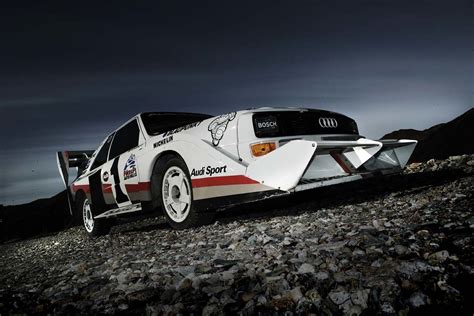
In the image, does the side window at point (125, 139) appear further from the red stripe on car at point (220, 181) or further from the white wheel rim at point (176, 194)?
the red stripe on car at point (220, 181)

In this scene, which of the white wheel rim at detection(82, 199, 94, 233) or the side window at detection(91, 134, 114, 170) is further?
the white wheel rim at detection(82, 199, 94, 233)

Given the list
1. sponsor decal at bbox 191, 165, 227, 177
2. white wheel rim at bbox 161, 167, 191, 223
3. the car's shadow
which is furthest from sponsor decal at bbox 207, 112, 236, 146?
the car's shadow

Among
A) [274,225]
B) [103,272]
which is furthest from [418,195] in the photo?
[103,272]

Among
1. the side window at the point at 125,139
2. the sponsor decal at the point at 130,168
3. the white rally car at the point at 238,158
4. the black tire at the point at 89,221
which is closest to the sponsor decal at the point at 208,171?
the white rally car at the point at 238,158

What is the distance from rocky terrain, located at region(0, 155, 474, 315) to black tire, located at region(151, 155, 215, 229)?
1.08 feet

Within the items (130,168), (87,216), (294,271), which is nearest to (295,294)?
(294,271)

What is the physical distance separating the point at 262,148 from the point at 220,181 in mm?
568

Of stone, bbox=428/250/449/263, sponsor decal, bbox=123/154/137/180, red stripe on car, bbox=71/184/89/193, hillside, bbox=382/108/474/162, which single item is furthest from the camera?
hillside, bbox=382/108/474/162

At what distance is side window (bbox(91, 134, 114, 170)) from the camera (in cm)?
615

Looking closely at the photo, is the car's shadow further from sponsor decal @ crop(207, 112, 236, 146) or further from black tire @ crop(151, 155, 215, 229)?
sponsor decal @ crop(207, 112, 236, 146)

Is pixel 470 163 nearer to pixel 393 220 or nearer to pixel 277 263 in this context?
pixel 393 220

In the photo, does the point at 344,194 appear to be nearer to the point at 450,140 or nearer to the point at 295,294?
the point at 295,294

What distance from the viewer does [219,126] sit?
3742 mm

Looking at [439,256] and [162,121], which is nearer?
[439,256]
